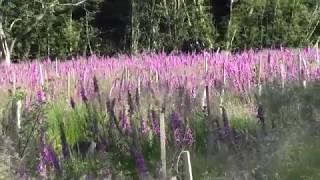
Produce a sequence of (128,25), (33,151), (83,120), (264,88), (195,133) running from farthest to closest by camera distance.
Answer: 1. (128,25)
2. (264,88)
3. (83,120)
4. (195,133)
5. (33,151)

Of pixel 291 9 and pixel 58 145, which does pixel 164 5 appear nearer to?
pixel 291 9

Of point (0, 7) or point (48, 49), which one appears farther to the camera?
point (48, 49)

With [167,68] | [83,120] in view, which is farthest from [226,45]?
[83,120]

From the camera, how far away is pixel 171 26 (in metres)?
18.2

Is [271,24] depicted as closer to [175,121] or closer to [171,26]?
[171,26]

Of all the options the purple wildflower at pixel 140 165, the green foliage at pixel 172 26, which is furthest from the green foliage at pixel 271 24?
the purple wildflower at pixel 140 165

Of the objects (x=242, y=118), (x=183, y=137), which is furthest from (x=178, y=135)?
(x=242, y=118)

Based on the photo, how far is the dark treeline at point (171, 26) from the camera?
18.0 m

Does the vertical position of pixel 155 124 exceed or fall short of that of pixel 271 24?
it falls short

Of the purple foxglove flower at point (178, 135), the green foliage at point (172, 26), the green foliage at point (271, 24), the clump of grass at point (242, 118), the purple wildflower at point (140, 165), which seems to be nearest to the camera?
the purple wildflower at point (140, 165)

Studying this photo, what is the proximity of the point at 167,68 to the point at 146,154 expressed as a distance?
4.30 metres

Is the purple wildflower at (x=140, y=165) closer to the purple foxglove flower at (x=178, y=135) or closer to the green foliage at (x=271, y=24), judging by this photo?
the purple foxglove flower at (x=178, y=135)

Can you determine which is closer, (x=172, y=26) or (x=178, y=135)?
(x=178, y=135)

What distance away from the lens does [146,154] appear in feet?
16.2
